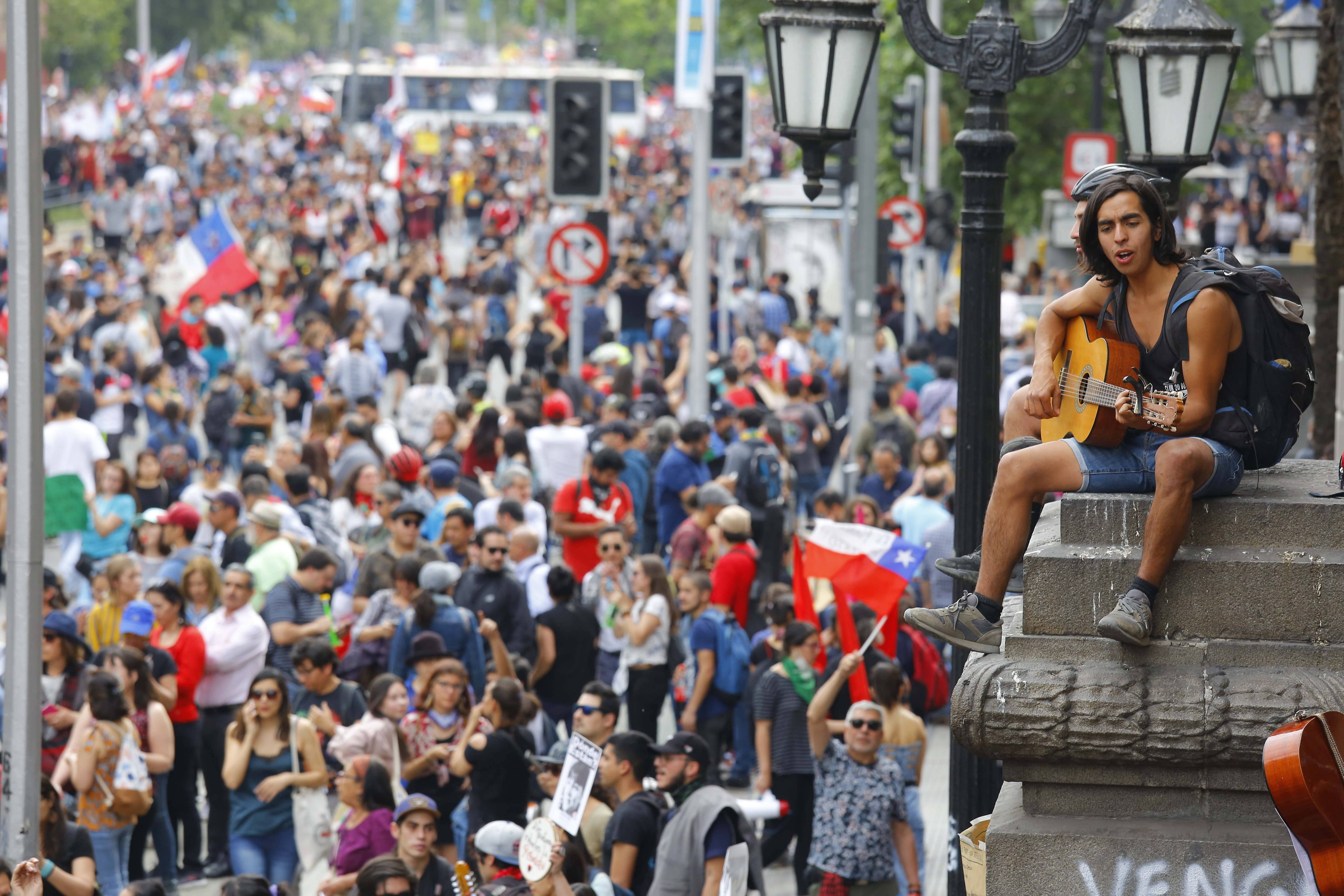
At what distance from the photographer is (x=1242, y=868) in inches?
167

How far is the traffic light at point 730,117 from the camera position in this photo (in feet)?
70.0

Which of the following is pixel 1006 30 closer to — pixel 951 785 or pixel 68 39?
pixel 951 785

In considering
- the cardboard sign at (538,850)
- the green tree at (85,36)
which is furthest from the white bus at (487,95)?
the cardboard sign at (538,850)

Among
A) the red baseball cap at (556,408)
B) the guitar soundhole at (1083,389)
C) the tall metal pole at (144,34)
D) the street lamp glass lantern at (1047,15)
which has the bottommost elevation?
the red baseball cap at (556,408)

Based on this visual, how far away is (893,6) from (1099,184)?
78.0ft

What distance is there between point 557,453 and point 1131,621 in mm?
11240

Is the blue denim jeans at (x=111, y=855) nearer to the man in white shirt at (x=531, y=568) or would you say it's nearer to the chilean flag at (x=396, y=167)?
the man in white shirt at (x=531, y=568)

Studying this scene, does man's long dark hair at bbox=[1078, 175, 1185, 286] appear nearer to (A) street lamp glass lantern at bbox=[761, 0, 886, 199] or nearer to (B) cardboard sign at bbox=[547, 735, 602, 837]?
(A) street lamp glass lantern at bbox=[761, 0, 886, 199]

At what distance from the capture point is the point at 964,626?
4.88 metres

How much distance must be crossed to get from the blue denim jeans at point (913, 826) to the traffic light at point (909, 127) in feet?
50.5

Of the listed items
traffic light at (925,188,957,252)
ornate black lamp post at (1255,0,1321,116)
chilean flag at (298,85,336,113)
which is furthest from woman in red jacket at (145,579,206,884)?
chilean flag at (298,85,336,113)

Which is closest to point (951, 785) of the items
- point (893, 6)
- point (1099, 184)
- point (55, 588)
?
point (1099, 184)

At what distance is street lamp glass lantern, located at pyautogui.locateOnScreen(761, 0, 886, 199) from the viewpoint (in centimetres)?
674

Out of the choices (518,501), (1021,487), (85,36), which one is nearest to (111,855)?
(518,501)
